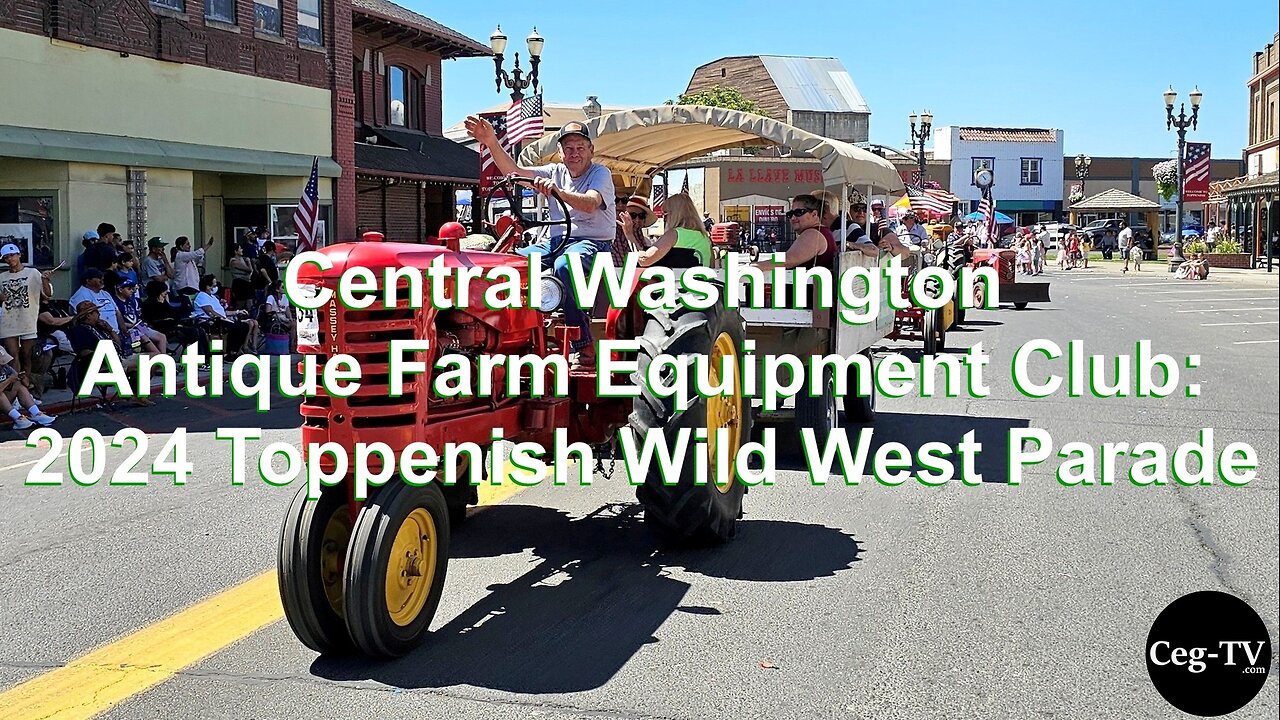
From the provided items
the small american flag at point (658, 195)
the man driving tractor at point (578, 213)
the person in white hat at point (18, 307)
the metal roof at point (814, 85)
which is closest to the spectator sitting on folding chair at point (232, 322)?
the person in white hat at point (18, 307)

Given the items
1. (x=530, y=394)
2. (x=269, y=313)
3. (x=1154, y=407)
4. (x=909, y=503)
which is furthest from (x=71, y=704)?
(x=269, y=313)

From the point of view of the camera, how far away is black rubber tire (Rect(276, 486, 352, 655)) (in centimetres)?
495

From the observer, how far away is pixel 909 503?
8180 millimetres

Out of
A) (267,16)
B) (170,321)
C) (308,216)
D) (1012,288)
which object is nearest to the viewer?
(170,321)

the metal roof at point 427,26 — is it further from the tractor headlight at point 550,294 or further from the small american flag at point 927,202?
the tractor headlight at point 550,294

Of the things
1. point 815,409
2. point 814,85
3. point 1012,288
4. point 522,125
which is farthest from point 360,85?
point 814,85

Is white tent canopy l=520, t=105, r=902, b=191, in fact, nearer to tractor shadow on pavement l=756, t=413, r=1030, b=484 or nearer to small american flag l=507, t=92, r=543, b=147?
tractor shadow on pavement l=756, t=413, r=1030, b=484

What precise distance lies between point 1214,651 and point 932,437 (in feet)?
27.0

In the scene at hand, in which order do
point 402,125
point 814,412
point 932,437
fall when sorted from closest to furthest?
point 814,412 < point 932,437 < point 402,125

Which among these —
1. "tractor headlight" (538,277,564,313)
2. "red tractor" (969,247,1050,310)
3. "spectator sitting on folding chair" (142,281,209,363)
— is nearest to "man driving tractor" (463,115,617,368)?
"tractor headlight" (538,277,564,313)

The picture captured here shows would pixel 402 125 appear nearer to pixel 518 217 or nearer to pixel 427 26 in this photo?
pixel 427 26

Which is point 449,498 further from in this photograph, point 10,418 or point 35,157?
point 35,157

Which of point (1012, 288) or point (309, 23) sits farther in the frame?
point (1012, 288)

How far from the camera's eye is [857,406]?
Result: 11.3m
